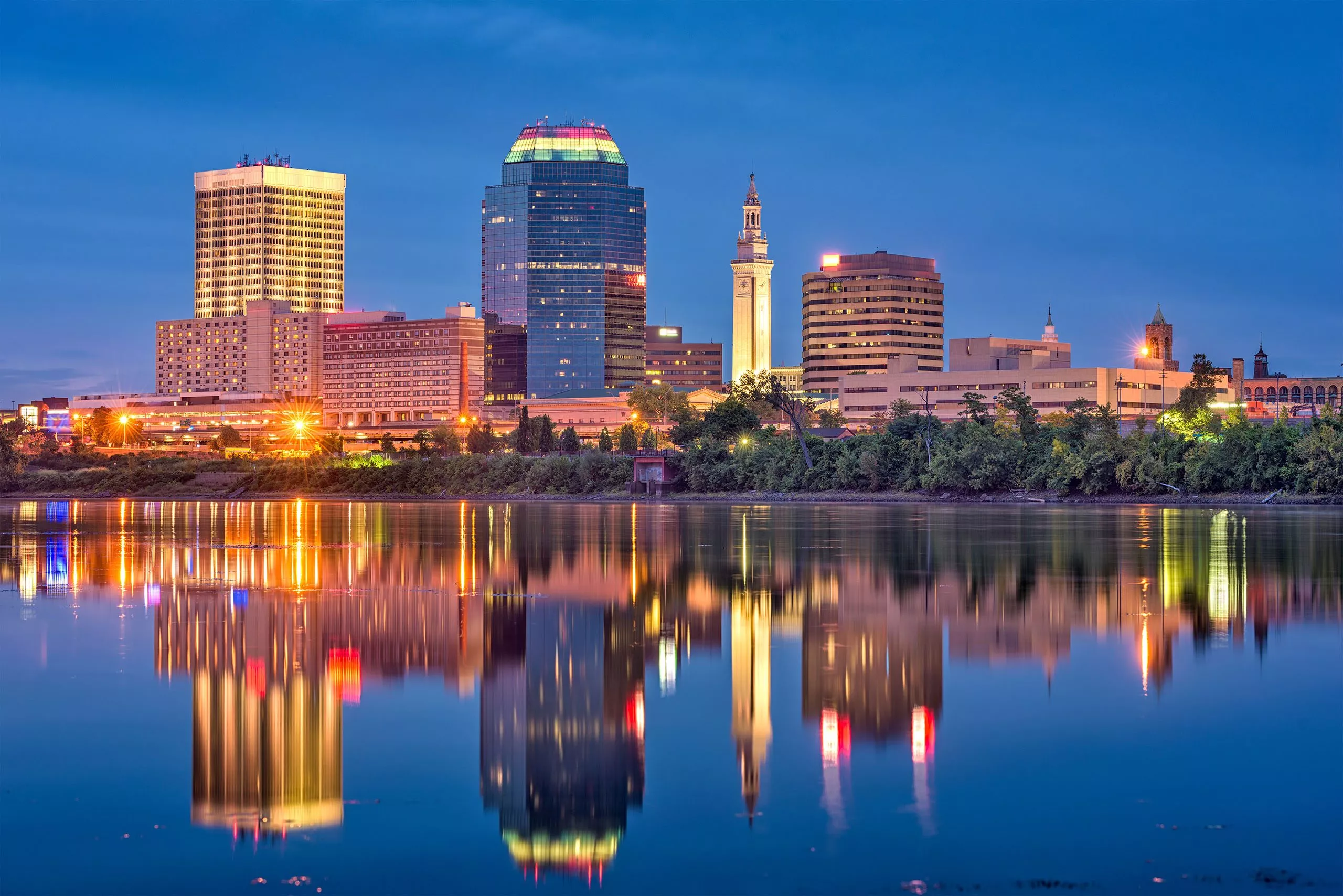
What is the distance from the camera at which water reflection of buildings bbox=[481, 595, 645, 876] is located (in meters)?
15.5

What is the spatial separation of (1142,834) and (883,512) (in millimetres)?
80890

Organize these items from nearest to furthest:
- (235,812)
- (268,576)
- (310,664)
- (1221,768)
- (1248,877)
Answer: (1248,877)
(235,812)
(1221,768)
(310,664)
(268,576)

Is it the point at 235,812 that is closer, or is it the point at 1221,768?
the point at 235,812

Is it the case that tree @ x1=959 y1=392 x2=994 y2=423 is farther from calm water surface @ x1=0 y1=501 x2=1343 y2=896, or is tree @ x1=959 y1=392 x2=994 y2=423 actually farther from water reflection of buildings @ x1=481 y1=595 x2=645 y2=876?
water reflection of buildings @ x1=481 y1=595 x2=645 y2=876

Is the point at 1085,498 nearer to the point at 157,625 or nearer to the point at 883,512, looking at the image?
the point at 883,512

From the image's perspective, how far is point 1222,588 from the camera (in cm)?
3794

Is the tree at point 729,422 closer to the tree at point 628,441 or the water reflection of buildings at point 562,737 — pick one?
the tree at point 628,441

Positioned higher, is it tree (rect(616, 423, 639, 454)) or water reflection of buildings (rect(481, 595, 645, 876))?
tree (rect(616, 423, 639, 454))

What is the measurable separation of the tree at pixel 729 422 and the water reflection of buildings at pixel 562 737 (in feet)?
461

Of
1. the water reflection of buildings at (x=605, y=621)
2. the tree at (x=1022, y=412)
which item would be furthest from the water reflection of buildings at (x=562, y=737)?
the tree at (x=1022, y=412)

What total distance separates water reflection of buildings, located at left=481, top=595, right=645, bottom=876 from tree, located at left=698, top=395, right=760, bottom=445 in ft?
461

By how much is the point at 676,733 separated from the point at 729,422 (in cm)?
15368

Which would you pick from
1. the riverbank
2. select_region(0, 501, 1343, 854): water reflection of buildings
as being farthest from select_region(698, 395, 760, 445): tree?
select_region(0, 501, 1343, 854): water reflection of buildings

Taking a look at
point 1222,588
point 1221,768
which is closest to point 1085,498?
point 1222,588
